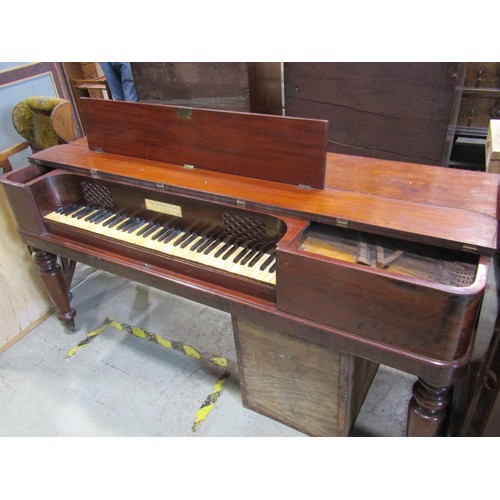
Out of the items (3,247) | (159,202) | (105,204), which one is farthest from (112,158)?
(3,247)

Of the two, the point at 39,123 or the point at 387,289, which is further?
the point at 39,123

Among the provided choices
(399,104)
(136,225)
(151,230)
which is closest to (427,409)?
(151,230)

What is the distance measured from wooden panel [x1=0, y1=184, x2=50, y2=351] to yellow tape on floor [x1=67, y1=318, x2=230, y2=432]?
0.42 meters

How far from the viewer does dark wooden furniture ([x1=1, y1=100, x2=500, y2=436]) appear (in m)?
1.38

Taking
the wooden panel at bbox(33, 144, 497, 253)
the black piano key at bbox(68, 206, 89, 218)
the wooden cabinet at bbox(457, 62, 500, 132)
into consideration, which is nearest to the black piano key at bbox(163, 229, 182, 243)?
the wooden panel at bbox(33, 144, 497, 253)

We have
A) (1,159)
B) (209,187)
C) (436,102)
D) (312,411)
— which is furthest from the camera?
(436,102)

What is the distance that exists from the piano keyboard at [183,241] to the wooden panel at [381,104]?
171cm

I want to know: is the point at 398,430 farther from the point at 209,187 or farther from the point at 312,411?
the point at 209,187

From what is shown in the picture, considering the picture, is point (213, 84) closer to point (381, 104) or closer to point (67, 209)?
point (381, 104)

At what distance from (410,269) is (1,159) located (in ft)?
7.77

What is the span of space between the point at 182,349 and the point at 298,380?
95 cm

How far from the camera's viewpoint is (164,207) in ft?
6.63

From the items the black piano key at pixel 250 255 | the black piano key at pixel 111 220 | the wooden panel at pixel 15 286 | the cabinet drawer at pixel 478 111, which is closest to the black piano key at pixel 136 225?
the black piano key at pixel 111 220

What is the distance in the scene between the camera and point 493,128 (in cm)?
200
